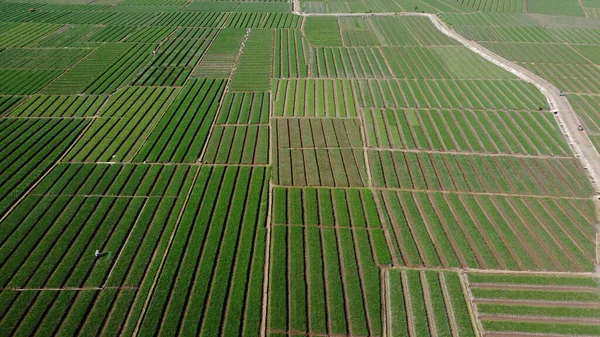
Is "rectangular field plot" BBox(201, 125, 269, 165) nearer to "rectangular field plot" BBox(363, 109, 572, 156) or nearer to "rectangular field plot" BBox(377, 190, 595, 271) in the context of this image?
"rectangular field plot" BBox(363, 109, 572, 156)

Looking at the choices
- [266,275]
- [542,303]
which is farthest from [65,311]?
[542,303]

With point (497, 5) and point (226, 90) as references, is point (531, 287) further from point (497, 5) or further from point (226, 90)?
point (497, 5)

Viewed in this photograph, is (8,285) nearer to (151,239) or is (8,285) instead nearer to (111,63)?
(151,239)

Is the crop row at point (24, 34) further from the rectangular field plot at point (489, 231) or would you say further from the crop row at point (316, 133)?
the rectangular field plot at point (489, 231)

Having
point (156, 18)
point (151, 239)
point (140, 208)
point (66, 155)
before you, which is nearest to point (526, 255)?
point (151, 239)

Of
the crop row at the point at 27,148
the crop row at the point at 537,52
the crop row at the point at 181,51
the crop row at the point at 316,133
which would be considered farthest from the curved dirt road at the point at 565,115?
the crop row at the point at 27,148

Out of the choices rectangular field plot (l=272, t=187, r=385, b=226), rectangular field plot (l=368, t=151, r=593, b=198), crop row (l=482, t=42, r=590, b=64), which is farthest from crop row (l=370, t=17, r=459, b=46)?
rectangular field plot (l=272, t=187, r=385, b=226)
